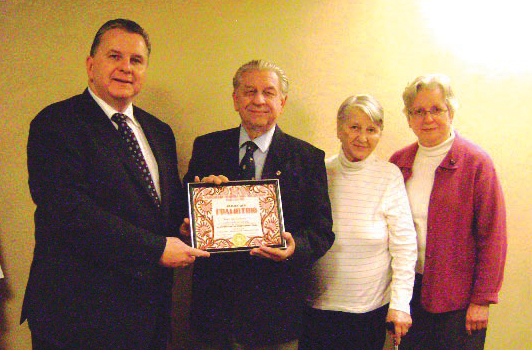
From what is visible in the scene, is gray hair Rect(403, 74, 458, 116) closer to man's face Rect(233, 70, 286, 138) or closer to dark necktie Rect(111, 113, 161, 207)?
man's face Rect(233, 70, 286, 138)

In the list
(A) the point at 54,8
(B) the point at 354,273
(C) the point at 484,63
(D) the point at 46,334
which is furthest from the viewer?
(C) the point at 484,63

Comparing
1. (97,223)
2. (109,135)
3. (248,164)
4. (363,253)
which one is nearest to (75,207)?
(97,223)

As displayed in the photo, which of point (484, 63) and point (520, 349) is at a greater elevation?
point (484, 63)

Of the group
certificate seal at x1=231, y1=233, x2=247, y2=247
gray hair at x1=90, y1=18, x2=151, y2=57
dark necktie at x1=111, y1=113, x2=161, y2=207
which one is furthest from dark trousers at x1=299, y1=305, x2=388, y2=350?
gray hair at x1=90, y1=18, x2=151, y2=57

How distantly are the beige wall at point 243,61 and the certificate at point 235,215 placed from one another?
0.75 metres

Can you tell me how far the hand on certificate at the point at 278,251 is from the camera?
1.51 m

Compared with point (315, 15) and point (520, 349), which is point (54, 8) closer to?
point (315, 15)

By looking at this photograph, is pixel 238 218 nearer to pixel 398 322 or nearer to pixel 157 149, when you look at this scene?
pixel 157 149

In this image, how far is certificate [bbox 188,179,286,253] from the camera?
1.52 metres

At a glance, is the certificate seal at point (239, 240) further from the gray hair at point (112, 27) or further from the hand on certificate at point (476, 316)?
the hand on certificate at point (476, 316)

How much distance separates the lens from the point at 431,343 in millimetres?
1878

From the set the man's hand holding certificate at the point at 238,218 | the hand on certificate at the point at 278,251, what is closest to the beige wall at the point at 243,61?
the man's hand holding certificate at the point at 238,218

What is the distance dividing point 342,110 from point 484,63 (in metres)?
1.04

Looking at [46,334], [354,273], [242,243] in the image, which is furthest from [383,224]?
[46,334]
